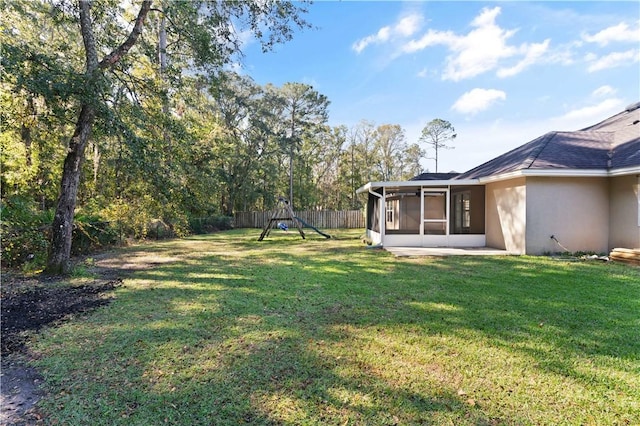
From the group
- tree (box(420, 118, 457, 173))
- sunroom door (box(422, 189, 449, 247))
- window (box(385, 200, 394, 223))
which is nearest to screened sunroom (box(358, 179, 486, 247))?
sunroom door (box(422, 189, 449, 247))

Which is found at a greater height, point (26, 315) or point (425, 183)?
point (425, 183)

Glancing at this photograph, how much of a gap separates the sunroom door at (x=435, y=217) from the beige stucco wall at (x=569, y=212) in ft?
8.24

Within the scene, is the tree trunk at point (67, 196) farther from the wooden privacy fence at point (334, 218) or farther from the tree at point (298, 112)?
the tree at point (298, 112)

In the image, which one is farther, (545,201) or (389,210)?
(389,210)

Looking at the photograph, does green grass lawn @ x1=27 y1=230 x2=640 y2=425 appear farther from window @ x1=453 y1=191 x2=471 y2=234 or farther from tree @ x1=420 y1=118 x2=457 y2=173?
tree @ x1=420 y1=118 x2=457 y2=173

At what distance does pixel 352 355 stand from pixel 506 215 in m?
→ 8.57

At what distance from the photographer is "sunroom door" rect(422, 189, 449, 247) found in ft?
34.9

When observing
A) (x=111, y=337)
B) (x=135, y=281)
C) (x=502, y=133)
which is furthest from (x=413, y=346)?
(x=502, y=133)

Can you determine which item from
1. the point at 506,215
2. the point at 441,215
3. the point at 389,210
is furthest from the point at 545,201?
the point at 389,210

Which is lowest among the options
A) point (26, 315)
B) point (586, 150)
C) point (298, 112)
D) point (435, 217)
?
point (26, 315)

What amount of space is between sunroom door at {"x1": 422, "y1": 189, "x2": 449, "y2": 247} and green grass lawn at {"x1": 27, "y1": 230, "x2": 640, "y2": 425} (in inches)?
197

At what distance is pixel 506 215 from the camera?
9.48 meters

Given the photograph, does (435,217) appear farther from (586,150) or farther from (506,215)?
(586,150)

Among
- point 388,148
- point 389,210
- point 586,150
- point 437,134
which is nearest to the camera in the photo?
point 586,150
